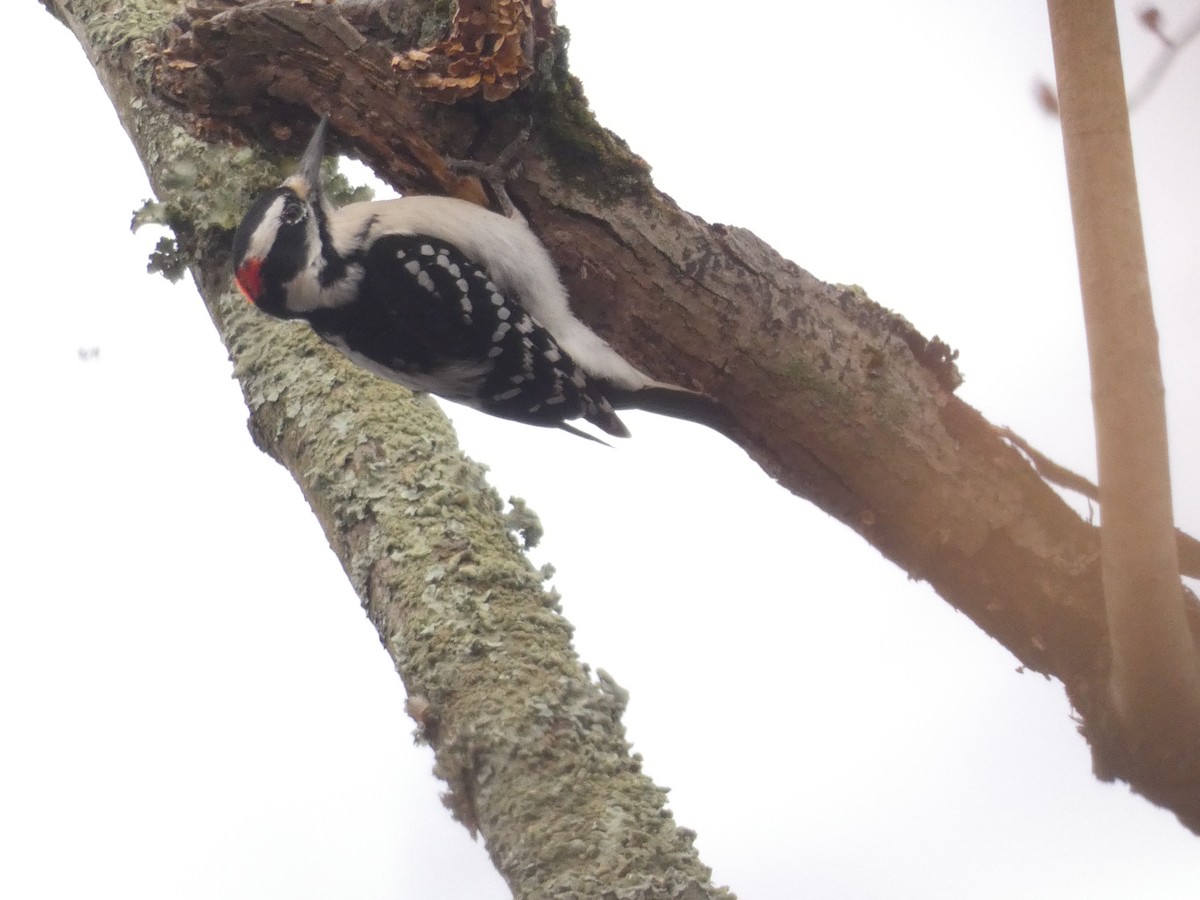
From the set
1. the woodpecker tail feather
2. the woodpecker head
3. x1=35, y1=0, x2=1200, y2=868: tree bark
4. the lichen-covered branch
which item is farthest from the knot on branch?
the lichen-covered branch

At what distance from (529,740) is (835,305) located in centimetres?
94

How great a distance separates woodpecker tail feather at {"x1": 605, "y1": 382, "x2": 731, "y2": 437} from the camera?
81.9 inches

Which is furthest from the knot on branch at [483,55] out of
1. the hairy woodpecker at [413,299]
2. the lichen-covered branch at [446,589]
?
the lichen-covered branch at [446,589]

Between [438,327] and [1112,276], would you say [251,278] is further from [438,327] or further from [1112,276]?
[1112,276]

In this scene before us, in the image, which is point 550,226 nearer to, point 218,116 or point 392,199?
point 392,199

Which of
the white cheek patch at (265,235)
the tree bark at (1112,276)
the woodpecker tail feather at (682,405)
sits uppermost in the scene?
the white cheek patch at (265,235)

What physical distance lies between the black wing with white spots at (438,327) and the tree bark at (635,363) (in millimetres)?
208

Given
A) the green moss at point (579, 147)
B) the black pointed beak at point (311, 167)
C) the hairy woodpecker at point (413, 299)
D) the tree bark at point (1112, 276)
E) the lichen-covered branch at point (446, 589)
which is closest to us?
the tree bark at point (1112, 276)

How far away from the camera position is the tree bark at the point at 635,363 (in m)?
1.82

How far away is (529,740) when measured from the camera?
6.15 feet

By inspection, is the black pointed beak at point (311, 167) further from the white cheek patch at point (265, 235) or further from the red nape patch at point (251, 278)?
the red nape patch at point (251, 278)

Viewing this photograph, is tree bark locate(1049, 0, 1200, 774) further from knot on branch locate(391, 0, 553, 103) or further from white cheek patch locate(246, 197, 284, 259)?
white cheek patch locate(246, 197, 284, 259)

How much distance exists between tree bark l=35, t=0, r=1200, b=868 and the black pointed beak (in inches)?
1.8

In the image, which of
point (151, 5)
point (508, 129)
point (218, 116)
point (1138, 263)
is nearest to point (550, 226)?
point (508, 129)
